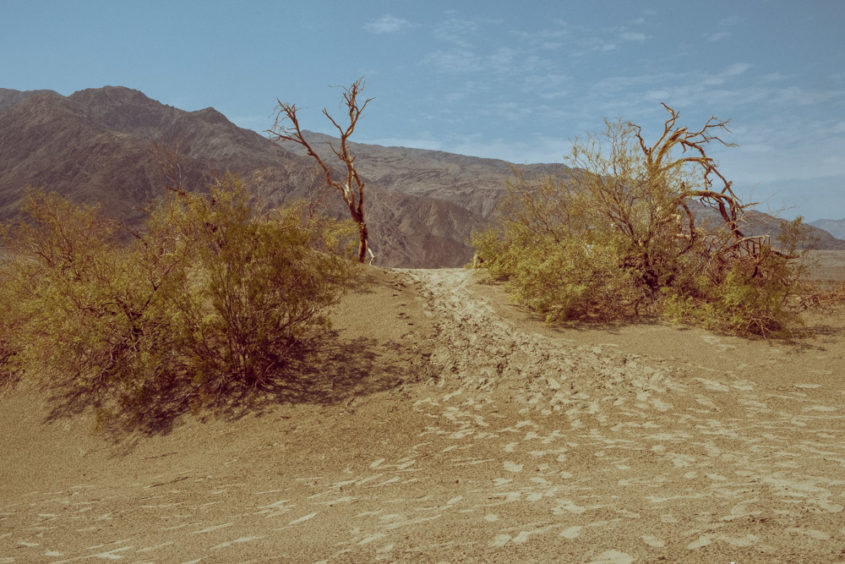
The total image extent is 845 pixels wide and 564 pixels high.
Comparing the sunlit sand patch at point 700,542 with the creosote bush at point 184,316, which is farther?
the creosote bush at point 184,316

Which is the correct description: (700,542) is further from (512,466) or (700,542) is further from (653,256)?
(653,256)

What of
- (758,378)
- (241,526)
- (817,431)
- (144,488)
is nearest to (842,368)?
(758,378)

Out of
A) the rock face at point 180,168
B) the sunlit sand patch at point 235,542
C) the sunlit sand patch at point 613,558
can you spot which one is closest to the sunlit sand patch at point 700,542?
the sunlit sand patch at point 613,558

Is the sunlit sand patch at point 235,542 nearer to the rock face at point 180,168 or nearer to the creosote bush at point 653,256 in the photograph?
the creosote bush at point 653,256

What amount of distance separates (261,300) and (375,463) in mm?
3172

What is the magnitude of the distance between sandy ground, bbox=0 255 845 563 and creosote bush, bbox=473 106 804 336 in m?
0.74

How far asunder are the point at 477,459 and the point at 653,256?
7028mm

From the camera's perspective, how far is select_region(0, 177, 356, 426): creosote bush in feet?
22.9

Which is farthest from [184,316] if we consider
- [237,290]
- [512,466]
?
[512,466]

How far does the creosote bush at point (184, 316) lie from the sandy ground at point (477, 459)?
649mm

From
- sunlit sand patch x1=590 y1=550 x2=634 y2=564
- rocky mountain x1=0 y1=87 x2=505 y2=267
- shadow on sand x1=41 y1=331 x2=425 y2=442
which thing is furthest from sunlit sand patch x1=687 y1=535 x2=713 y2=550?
rocky mountain x1=0 y1=87 x2=505 y2=267

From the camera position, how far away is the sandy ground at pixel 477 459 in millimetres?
2877

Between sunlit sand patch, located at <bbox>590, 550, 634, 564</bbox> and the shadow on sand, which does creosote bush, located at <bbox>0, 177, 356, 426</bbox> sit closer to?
the shadow on sand

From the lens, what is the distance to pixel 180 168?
129 feet
